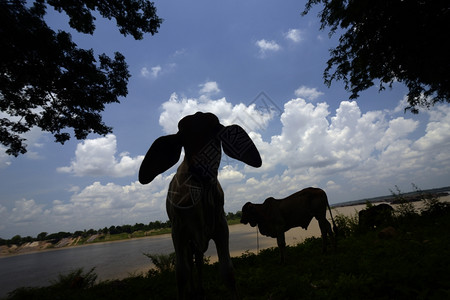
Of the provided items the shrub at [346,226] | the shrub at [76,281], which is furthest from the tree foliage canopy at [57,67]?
the shrub at [346,226]

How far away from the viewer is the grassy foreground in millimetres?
3242

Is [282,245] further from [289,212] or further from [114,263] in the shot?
[114,263]

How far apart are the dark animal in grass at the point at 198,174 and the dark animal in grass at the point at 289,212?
5.36m

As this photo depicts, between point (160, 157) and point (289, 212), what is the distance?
6387 mm

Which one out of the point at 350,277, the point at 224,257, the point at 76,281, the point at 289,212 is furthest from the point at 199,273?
the point at 76,281

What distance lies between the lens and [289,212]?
7684 millimetres

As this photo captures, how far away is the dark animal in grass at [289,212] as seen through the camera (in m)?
7.54

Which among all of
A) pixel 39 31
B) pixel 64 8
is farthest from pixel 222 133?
pixel 64 8

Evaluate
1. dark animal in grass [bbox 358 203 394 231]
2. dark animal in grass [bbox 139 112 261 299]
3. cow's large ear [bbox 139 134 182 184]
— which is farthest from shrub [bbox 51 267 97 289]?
dark animal in grass [bbox 358 203 394 231]

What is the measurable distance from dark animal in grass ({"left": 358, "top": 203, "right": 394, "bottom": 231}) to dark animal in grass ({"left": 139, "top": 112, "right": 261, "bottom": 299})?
8712 millimetres

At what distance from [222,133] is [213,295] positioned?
12.6ft

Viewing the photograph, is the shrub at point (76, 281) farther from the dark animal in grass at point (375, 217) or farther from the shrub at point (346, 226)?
the dark animal in grass at point (375, 217)

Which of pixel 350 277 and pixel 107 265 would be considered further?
pixel 107 265

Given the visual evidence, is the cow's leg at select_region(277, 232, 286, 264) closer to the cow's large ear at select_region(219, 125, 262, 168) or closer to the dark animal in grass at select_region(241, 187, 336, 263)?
the dark animal in grass at select_region(241, 187, 336, 263)
